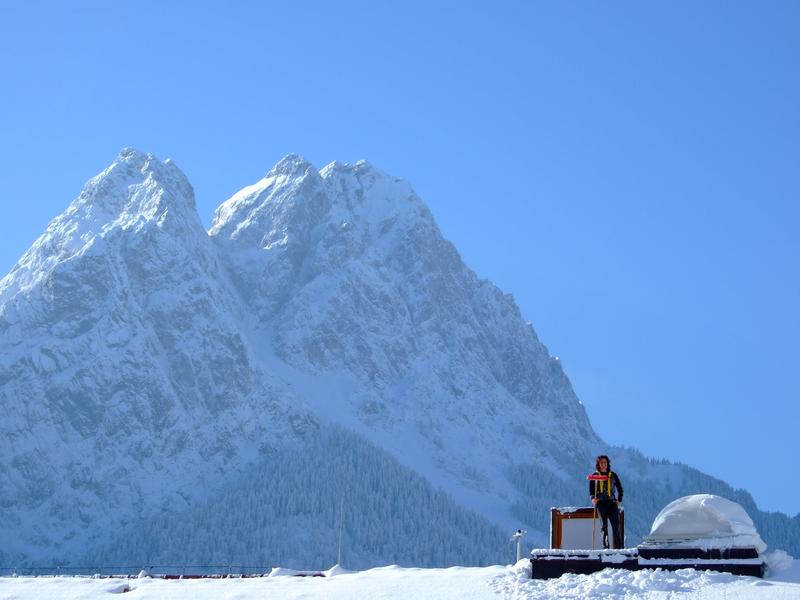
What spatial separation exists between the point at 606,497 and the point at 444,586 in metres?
4.76

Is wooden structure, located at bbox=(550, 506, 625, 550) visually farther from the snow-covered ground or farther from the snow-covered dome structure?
the snow-covered dome structure

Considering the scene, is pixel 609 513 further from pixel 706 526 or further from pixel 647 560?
pixel 706 526

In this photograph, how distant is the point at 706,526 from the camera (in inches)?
1379

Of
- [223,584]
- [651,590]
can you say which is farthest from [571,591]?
[223,584]

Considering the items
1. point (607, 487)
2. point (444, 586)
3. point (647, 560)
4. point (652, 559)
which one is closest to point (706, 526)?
point (652, 559)

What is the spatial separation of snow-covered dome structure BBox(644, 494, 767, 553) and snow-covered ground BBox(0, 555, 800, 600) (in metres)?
1.04

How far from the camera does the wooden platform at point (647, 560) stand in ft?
112

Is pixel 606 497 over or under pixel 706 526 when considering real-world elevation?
over

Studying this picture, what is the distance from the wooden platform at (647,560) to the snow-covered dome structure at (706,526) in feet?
0.82

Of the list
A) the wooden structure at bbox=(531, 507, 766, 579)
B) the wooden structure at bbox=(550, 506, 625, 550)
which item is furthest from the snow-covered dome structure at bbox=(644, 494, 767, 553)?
the wooden structure at bbox=(550, 506, 625, 550)

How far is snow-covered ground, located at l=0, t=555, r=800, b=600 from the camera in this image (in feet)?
107

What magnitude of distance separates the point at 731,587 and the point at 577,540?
25.2 feet

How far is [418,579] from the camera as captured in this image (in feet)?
121

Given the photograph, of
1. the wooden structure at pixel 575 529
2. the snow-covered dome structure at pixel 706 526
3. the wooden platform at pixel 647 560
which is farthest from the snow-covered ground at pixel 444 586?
the wooden structure at pixel 575 529
